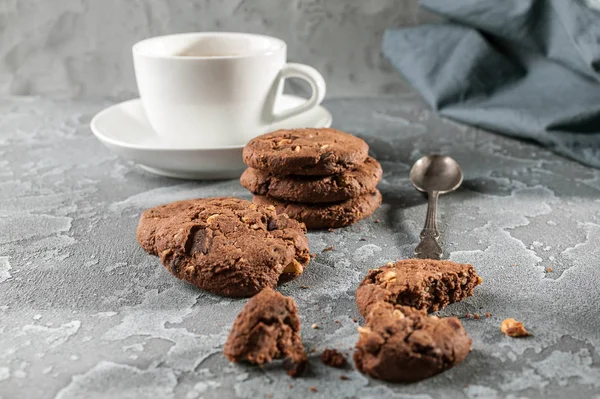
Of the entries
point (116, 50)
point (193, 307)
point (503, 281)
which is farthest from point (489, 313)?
point (116, 50)

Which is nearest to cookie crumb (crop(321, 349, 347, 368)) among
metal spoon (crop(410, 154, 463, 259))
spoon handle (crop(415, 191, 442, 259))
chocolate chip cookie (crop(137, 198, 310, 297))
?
chocolate chip cookie (crop(137, 198, 310, 297))

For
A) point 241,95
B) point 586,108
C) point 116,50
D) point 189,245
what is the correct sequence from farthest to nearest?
point 116,50
point 586,108
point 241,95
point 189,245

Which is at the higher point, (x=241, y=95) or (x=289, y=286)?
(x=241, y=95)

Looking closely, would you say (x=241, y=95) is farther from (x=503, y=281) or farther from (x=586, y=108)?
(x=586, y=108)

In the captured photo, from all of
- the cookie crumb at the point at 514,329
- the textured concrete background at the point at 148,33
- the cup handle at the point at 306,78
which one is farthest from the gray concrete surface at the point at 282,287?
the textured concrete background at the point at 148,33

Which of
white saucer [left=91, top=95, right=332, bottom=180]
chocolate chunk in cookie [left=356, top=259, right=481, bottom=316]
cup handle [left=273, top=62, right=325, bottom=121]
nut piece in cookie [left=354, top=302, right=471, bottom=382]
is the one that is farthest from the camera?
cup handle [left=273, top=62, right=325, bottom=121]

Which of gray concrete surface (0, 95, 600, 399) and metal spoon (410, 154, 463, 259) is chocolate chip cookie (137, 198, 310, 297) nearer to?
gray concrete surface (0, 95, 600, 399)

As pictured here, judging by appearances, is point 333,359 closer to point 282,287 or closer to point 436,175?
point 282,287
